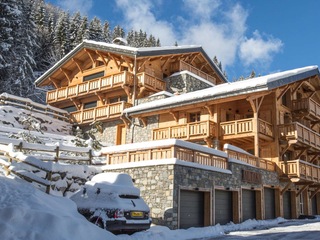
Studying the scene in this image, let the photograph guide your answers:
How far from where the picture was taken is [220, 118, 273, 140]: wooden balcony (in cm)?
2019

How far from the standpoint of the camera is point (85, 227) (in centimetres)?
812

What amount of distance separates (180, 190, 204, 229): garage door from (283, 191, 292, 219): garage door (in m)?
9.21

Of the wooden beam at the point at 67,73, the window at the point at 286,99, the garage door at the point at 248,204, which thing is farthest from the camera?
the wooden beam at the point at 67,73

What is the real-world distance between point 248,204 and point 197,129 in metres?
5.66

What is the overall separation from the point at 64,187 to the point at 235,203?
25.3 ft

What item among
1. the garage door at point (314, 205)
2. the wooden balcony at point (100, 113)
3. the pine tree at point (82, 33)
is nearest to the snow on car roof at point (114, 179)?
the wooden balcony at point (100, 113)

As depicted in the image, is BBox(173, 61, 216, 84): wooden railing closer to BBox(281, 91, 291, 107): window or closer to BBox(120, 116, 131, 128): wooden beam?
BBox(120, 116, 131, 128): wooden beam

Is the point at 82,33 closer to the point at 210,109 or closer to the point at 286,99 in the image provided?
the point at 210,109

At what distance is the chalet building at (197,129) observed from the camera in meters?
13.9

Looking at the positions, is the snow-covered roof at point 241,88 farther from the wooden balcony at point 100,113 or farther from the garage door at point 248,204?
Answer: the garage door at point 248,204

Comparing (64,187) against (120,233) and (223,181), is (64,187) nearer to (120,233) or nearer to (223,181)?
(120,233)

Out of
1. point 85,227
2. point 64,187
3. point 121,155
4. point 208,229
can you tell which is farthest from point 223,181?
point 85,227

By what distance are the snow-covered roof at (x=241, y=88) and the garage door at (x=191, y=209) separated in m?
7.31

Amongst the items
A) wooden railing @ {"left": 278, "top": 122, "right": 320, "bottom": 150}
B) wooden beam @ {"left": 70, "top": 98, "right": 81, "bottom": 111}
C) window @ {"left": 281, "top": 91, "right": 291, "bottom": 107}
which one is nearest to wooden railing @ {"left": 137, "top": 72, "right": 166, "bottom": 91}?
wooden beam @ {"left": 70, "top": 98, "right": 81, "bottom": 111}
